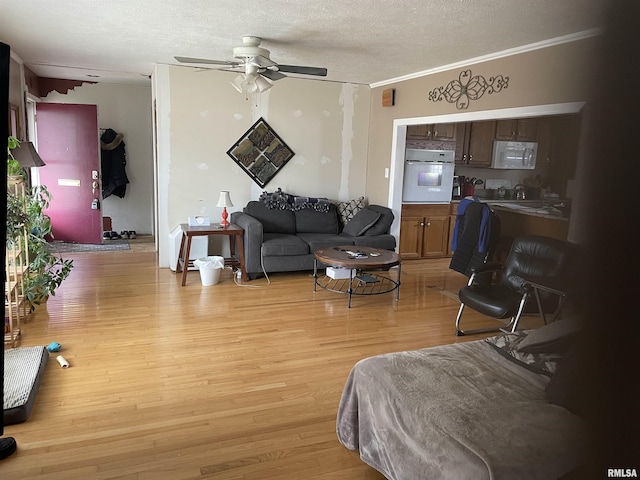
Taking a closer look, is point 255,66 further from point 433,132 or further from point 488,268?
point 433,132

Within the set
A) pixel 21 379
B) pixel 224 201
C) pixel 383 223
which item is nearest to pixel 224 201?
pixel 224 201

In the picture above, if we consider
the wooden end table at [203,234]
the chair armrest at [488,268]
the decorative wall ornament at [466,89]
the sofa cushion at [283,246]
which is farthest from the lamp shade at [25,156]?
the decorative wall ornament at [466,89]

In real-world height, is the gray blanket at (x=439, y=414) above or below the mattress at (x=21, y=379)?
above

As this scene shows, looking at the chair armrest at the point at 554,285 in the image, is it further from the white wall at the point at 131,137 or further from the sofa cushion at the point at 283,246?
the white wall at the point at 131,137

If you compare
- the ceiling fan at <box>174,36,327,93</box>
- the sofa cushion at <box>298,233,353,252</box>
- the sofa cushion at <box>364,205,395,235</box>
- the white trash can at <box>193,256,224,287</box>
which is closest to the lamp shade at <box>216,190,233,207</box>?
the white trash can at <box>193,256,224,287</box>

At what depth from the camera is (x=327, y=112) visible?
19.1 feet

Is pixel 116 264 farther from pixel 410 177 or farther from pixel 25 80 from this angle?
pixel 410 177

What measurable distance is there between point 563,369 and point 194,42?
4.28 metres

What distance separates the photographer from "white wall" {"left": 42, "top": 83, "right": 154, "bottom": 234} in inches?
267

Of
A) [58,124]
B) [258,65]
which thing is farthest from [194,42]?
[58,124]

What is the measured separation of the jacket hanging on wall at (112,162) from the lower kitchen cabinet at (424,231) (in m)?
4.08

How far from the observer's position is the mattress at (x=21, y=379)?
229 centimetres

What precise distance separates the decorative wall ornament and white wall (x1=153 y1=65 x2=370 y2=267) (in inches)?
55.4

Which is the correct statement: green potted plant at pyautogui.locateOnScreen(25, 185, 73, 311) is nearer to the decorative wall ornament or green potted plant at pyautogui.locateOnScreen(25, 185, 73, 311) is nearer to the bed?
the bed
